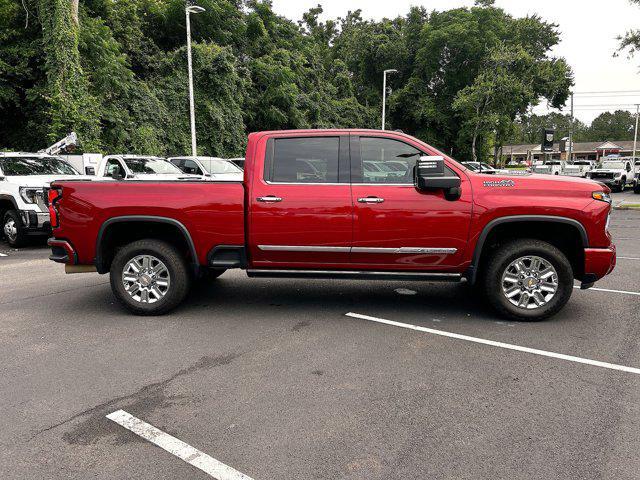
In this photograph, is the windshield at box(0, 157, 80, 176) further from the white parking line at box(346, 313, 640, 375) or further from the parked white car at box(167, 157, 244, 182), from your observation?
the white parking line at box(346, 313, 640, 375)

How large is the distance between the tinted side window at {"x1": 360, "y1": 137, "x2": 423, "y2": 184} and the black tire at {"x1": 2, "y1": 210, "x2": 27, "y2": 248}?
307 inches

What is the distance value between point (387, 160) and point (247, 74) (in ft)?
88.4

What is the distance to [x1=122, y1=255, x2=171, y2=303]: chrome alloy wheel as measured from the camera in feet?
17.7

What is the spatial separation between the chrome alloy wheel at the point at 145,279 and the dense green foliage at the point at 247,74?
1468 cm

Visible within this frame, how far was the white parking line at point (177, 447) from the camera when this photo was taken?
2687 mm

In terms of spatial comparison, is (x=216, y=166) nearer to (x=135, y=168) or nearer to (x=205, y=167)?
(x=205, y=167)

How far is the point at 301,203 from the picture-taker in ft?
16.8

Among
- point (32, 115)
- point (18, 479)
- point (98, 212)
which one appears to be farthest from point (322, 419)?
point (32, 115)

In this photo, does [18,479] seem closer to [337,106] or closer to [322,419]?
[322,419]

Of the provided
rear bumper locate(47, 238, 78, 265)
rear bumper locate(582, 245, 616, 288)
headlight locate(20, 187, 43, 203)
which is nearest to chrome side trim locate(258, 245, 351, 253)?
rear bumper locate(47, 238, 78, 265)

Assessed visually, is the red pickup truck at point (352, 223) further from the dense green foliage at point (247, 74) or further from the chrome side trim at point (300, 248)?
the dense green foliage at point (247, 74)

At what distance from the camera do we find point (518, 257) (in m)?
5.11

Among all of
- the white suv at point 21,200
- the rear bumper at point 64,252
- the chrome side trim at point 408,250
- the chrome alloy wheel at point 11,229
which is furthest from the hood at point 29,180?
the chrome side trim at point 408,250

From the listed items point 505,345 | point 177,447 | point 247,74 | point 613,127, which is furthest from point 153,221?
point 613,127
